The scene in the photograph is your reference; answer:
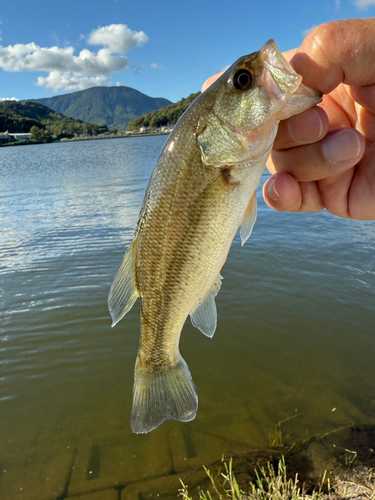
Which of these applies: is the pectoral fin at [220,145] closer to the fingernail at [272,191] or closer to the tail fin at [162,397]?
the fingernail at [272,191]

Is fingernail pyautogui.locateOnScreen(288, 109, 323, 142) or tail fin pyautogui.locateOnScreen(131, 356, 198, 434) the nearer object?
fingernail pyautogui.locateOnScreen(288, 109, 323, 142)

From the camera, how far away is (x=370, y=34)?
6.34 feet

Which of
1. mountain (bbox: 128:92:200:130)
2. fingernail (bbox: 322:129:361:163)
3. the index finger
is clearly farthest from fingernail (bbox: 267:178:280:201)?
mountain (bbox: 128:92:200:130)

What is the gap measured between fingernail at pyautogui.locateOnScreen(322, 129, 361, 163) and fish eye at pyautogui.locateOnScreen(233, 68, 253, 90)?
90 cm

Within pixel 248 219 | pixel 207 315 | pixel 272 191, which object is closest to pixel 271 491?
pixel 207 315

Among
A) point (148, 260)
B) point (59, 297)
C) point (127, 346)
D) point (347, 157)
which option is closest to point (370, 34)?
point (347, 157)

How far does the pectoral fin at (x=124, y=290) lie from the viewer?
2.26 m

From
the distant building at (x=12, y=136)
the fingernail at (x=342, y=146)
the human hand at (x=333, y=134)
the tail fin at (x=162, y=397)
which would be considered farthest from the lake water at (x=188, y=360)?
the distant building at (x=12, y=136)

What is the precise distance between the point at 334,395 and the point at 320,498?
2.06 metres

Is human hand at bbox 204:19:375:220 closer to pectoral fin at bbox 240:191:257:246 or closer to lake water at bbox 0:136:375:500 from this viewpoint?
pectoral fin at bbox 240:191:257:246

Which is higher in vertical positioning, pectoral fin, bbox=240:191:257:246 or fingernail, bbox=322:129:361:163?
fingernail, bbox=322:129:361:163

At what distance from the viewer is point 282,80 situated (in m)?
1.80

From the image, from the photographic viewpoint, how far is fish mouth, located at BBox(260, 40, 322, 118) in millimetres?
1787

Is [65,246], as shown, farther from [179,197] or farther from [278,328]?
[179,197]
